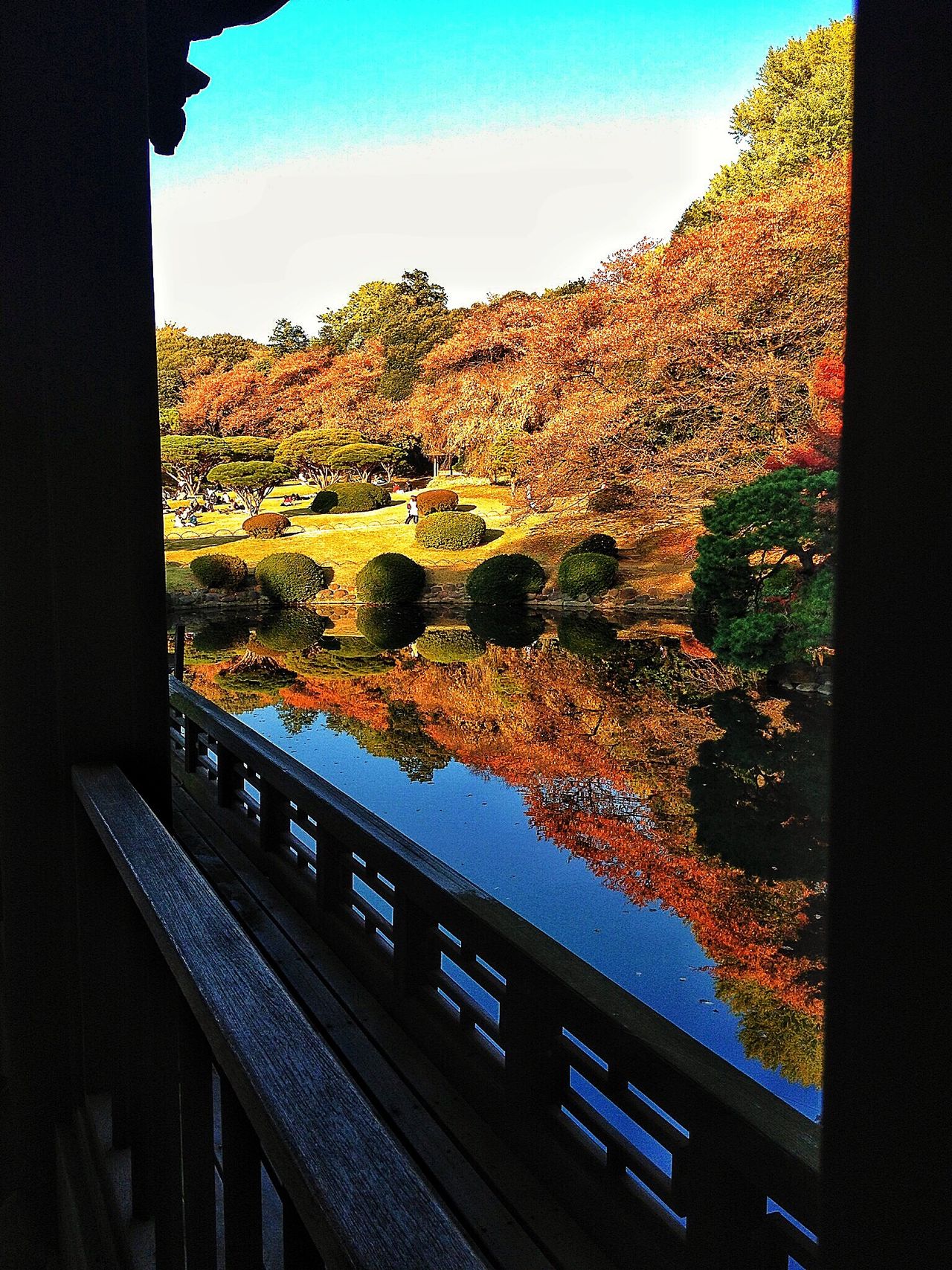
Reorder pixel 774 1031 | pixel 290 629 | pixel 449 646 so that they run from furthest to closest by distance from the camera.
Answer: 1. pixel 290 629
2. pixel 449 646
3. pixel 774 1031

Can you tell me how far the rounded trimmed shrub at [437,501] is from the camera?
17.1 metres

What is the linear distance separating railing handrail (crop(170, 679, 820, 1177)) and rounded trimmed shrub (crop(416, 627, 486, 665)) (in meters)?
7.85

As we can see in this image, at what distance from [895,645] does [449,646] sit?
421 inches

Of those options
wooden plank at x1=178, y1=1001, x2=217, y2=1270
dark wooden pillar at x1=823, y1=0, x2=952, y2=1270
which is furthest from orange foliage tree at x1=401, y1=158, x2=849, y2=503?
dark wooden pillar at x1=823, y1=0, x2=952, y2=1270

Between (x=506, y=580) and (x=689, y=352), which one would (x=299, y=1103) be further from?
(x=506, y=580)

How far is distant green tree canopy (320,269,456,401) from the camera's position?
19938 millimetres

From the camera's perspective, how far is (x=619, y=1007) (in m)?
1.19

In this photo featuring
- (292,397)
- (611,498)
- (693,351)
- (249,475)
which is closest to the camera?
(693,351)

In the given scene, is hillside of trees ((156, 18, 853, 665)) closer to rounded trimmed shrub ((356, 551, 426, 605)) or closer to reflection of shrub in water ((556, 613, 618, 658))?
reflection of shrub in water ((556, 613, 618, 658))

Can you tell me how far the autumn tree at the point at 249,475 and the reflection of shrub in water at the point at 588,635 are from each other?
7.84 m

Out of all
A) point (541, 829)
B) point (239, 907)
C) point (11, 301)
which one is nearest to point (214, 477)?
point (541, 829)

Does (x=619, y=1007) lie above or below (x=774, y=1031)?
above

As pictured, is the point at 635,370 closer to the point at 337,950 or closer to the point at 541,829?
the point at 541,829

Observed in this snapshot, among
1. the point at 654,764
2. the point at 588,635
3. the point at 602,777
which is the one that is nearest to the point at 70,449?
the point at 602,777
